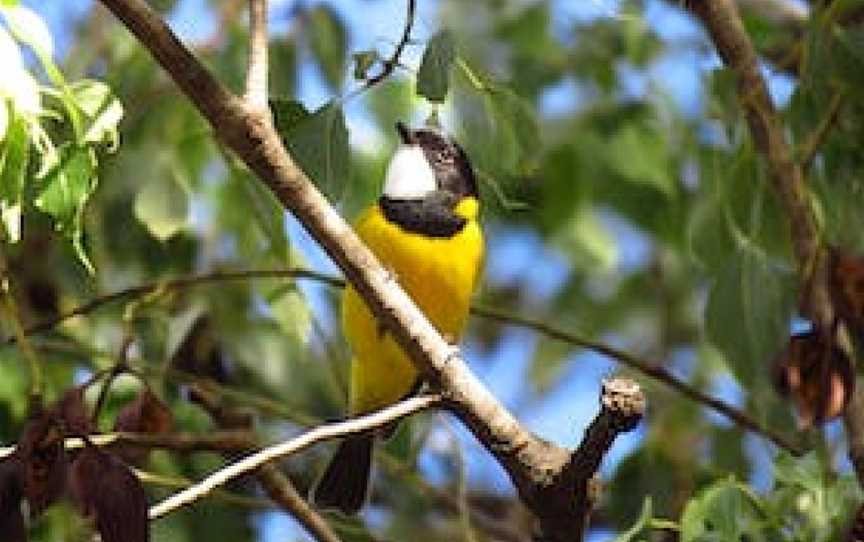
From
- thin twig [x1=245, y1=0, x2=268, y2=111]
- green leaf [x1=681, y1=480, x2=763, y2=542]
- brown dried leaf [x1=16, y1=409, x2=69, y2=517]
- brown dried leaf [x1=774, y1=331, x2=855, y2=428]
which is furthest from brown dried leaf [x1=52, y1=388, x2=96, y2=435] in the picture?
brown dried leaf [x1=774, y1=331, x2=855, y2=428]

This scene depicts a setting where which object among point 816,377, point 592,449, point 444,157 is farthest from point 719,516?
point 444,157

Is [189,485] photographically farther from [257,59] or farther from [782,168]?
[782,168]

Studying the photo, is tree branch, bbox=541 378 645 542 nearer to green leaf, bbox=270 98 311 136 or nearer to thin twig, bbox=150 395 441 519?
thin twig, bbox=150 395 441 519

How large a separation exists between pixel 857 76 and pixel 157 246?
1.17 meters

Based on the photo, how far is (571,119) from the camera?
3652 millimetres

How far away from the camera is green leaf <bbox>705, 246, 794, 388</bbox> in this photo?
2.41 meters

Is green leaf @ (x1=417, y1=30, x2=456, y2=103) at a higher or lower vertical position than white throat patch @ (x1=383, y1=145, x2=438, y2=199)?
higher

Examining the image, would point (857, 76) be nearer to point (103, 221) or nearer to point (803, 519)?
point (803, 519)

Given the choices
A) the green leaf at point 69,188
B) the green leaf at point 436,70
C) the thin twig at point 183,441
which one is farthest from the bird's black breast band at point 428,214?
the green leaf at point 69,188

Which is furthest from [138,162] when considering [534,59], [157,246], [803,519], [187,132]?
[803,519]

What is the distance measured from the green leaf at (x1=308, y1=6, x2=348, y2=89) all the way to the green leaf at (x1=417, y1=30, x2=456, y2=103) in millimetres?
948

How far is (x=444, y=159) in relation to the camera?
9.32 ft

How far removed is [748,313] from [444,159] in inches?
22.8

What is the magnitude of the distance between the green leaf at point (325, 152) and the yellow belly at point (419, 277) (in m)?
0.70
